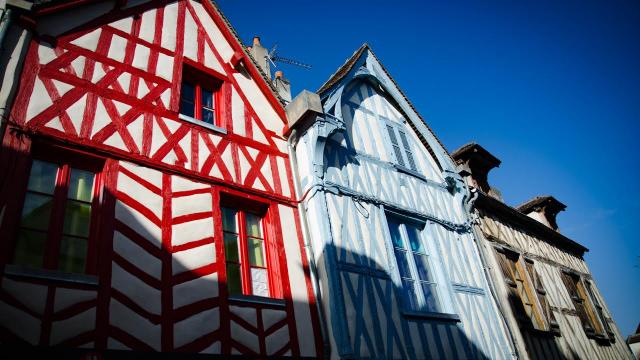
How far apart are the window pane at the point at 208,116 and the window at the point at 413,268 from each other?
3.21 meters

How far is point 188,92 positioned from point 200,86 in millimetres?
250

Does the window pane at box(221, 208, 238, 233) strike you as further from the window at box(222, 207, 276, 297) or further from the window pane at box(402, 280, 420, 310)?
the window pane at box(402, 280, 420, 310)

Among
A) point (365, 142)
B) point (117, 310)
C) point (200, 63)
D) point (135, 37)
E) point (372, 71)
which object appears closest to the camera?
point (117, 310)

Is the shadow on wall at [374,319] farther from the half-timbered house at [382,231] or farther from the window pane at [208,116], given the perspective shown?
the window pane at [208,116]

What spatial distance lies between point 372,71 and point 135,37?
4797 mm

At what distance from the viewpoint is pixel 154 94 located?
216 inches

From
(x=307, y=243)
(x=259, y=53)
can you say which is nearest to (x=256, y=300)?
(x=307, y=243)

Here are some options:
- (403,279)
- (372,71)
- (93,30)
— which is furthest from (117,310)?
(372,71)

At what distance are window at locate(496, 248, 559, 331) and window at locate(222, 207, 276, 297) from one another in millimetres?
5612

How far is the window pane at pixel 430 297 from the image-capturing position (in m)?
6.62

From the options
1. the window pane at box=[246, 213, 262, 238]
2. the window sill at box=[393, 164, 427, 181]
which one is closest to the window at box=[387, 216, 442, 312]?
the window sill at box=[393, 164, 427, 181]

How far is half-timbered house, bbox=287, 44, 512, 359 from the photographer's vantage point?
5.57 m

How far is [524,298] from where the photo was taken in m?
9.20

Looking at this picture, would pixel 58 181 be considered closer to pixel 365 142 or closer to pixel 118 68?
pixel 118 68
